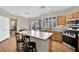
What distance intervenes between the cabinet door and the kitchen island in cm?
36

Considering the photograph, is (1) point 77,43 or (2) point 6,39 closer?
(2) point 6,39

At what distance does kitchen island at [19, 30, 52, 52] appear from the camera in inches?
93.1

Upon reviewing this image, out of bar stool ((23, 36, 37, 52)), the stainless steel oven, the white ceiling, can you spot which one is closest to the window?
the white ceiling

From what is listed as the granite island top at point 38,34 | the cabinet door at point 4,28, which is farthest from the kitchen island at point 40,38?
the cabinet door at point 4,28

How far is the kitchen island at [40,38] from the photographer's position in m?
2.37

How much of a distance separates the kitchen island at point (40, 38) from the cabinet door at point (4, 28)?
0.36m

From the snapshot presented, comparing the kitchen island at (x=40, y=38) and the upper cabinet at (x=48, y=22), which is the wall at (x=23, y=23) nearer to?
the kitchen island at (x=40, y=38)

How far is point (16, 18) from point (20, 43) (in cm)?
66

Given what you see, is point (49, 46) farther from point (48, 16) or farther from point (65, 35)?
point (48, 16)

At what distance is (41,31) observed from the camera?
2.47m

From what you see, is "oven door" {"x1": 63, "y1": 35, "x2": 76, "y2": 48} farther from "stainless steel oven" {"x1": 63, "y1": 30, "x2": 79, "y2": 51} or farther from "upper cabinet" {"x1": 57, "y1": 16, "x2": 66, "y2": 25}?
"upper cabinet" {"x1": 57, "y1": 16, "x2": 66, "y2": 25}

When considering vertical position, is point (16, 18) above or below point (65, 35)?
above

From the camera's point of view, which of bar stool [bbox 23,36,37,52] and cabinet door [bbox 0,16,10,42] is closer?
cabinet door [bbox 0,16,10,42]
